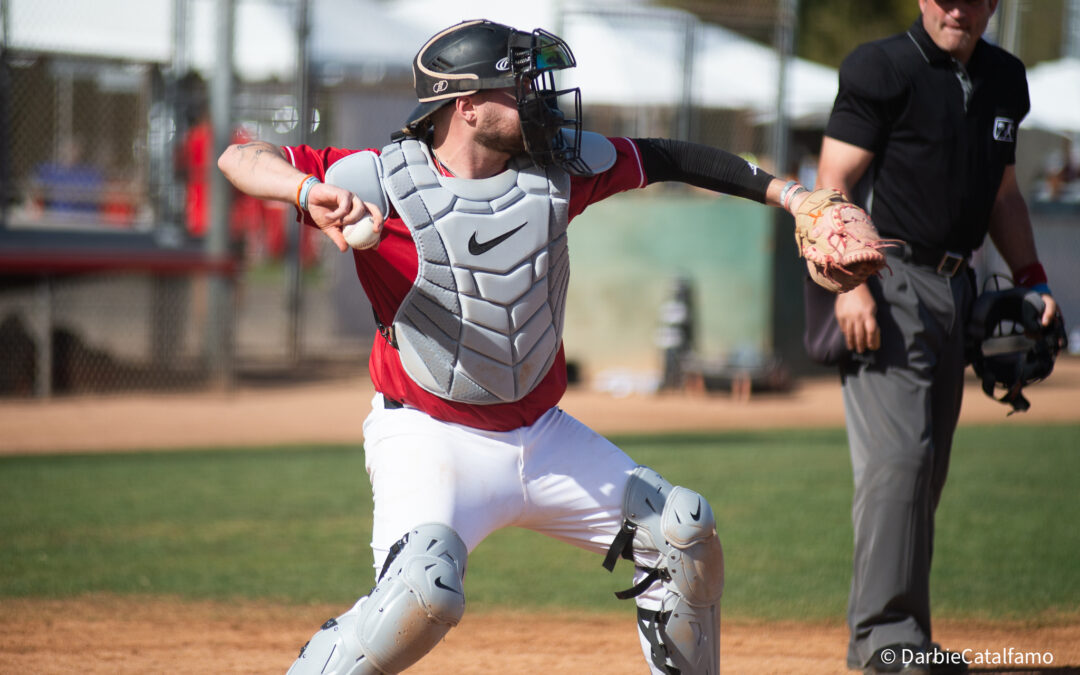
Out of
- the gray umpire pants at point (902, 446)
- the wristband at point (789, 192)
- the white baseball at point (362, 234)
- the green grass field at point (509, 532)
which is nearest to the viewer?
the white baseball at point (362, 234)

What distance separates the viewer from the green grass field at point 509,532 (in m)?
5.30

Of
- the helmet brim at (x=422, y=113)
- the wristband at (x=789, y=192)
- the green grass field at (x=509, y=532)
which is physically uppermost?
the helmet brim at (x=422, y=113)

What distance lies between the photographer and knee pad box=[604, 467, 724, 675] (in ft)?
10.2

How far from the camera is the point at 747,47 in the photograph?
61.4 ft

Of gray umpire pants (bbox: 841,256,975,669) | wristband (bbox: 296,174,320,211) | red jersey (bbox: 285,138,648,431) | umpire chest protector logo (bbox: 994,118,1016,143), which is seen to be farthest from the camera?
umpire chest protector logo (bbox: 994,118,1016,143)

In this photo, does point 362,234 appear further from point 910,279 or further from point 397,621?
point 910,279

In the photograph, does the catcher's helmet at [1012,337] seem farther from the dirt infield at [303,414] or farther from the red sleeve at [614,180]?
the dirt infield at [303,414]

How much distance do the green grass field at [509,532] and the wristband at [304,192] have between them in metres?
2.90

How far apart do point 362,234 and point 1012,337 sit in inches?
104

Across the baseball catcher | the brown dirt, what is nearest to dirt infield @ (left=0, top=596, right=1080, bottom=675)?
the brown dirt

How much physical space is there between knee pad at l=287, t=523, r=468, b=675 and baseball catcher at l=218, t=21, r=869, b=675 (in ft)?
0.36

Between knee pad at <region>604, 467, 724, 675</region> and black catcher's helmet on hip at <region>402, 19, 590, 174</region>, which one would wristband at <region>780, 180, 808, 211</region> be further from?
knee pad at <region>604, 467, 724, 675</region>

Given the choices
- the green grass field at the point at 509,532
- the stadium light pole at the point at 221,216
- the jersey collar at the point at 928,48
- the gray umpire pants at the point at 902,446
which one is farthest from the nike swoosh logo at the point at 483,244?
the stadium light pole at the point at 221,216

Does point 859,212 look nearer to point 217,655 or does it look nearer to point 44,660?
point 217,655
